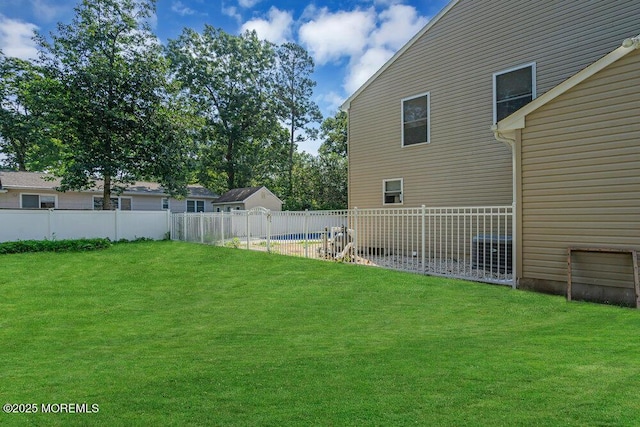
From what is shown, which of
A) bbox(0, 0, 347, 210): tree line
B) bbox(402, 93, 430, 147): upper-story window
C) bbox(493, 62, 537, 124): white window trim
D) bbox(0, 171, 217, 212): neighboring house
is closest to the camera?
bbox(493, 62, 537, 124): white window trim

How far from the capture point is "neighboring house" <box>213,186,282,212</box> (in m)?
26.9

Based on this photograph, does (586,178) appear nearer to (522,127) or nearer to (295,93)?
(522,127)

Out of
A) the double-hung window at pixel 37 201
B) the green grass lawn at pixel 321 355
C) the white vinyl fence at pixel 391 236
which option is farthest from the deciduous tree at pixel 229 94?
the green grass lawn at pixel 321 355

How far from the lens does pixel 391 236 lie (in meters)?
11.3

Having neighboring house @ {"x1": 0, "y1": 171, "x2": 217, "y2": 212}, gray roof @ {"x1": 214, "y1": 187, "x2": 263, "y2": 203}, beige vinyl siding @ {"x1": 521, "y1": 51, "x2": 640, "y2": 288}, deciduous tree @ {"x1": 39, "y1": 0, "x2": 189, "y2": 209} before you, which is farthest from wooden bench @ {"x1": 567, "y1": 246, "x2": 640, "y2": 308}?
gray roof @ {"x1": 214, "y1": 187, "x2": 263, "y2": 203}

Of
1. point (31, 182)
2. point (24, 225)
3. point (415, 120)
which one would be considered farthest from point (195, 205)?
point (415, 120)

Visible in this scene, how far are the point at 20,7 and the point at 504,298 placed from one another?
21.3 m

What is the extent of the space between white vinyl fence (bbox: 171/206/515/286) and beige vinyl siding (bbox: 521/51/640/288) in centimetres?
57

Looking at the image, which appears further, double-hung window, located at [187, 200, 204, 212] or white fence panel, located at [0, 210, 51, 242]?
double-hung window, located at [187, 200, 204, 212]

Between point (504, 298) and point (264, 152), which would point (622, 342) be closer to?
point (504, 298)

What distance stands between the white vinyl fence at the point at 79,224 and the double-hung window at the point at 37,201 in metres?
9.54

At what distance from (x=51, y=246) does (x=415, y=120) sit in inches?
512

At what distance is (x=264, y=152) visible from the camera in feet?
110

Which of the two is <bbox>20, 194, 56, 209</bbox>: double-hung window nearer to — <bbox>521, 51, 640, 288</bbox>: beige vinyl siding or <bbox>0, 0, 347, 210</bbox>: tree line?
<bbox>0, 0, 347, 210</bbox>: tree line
